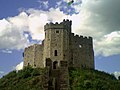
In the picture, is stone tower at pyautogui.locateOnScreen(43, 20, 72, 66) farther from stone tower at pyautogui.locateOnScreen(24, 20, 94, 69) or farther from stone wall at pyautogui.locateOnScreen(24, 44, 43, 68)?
stone wall at pyautogui.locateOnScreen(24, 44, 43, 68)

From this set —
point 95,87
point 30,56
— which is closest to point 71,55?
point 30,56

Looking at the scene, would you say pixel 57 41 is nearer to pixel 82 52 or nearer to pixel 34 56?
pixel 82 52

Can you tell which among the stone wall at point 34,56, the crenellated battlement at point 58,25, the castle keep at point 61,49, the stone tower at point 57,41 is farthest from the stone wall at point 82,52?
the stone wall at point 34,56

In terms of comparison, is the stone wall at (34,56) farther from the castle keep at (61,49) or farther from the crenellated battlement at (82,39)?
the crenellated battlement at (82,39)

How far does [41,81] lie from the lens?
52.4 m

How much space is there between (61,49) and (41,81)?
1024 centimetres

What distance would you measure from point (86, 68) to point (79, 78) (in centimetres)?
1078

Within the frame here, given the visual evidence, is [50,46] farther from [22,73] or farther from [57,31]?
[22,73]

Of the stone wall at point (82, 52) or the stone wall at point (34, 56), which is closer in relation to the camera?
the stone wall at point (82, 52)

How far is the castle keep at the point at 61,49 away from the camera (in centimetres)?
6091

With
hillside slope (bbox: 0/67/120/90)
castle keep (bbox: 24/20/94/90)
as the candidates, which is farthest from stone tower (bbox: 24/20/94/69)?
hillside slope (bbox: 0/67/120/90)

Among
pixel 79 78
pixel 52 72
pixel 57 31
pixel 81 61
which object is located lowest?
pixel 52 72

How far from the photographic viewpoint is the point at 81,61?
64500mm

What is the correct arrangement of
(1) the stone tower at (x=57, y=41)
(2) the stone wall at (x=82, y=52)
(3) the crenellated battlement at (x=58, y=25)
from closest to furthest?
(1) the stone tower at (x=57, y=41), (3) the crenellated battlement at (x=58, y=25), (2) the stone wall at (x=82, y=52)
